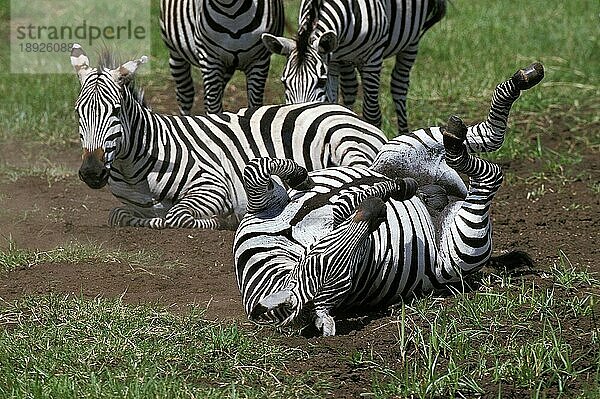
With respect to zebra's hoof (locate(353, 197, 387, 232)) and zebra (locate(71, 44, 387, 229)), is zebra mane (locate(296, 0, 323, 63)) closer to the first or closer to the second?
zebra (locate(71, 44, 387, 229))

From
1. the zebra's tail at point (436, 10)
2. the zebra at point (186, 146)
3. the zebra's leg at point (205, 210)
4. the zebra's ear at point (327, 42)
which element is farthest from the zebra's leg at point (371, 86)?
the zebra's leg at point (205, 210)

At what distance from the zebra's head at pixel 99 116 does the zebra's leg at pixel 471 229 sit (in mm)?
2236

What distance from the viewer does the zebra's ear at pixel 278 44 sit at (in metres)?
8.09

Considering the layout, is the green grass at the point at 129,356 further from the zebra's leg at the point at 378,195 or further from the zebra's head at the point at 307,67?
the zebra's head at the point at 307,67

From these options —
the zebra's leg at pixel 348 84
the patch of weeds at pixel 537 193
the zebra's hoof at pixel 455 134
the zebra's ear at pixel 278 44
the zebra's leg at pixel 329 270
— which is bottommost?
the patch of weeds at pixel 537 193

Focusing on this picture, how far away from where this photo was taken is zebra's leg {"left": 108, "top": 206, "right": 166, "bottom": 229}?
6812 mm

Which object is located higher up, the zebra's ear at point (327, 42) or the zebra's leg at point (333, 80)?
the zebra's ear at point (327, 42)

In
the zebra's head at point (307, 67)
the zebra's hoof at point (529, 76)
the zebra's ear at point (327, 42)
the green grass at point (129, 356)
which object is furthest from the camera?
the zebra's ear at point (327, 42)

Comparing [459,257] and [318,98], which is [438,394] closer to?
[459,257]

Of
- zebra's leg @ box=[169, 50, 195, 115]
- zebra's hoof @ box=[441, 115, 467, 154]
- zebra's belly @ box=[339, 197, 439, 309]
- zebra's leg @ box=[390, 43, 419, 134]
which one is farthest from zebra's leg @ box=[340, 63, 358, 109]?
zebra's hoof @ box=[441, 115, 467, 154]

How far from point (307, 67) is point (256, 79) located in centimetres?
97

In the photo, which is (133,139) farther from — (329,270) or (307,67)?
(329,270)

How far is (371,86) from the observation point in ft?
29.3

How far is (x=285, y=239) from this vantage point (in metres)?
4.96
